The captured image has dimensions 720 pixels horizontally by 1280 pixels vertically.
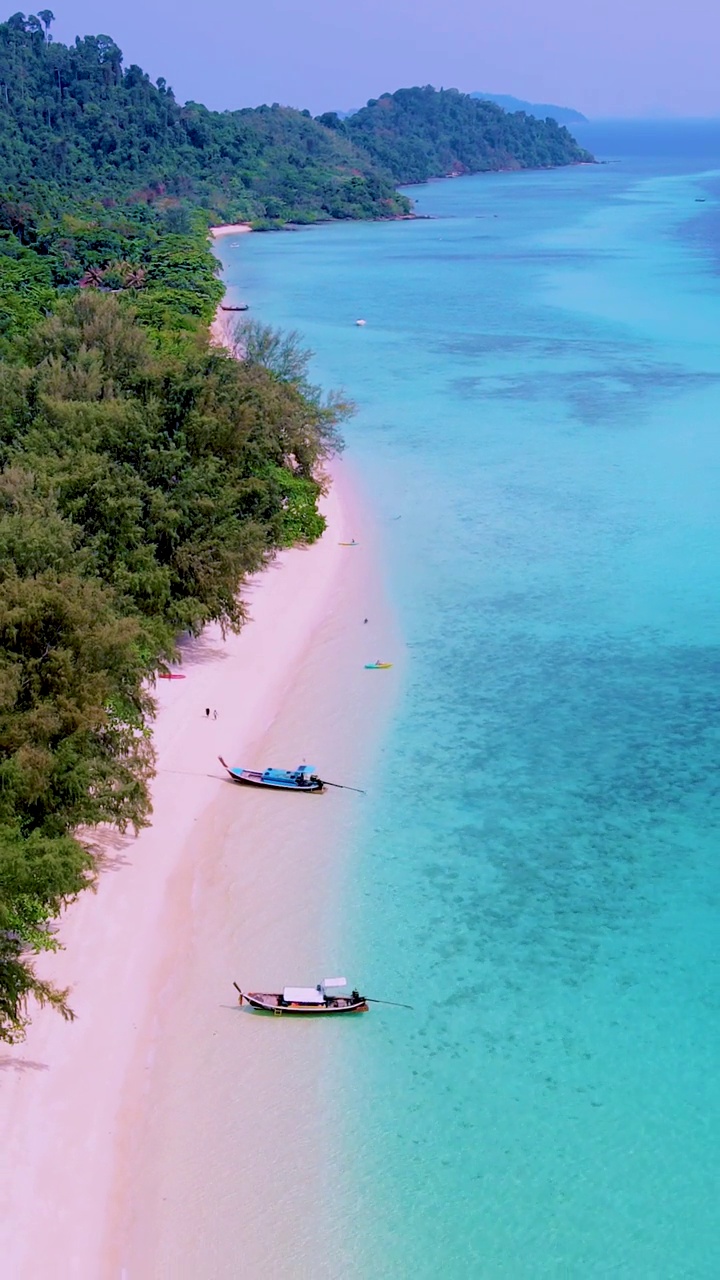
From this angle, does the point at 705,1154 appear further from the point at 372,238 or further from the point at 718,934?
the point at 372,238

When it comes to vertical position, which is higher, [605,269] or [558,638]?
[605,269]

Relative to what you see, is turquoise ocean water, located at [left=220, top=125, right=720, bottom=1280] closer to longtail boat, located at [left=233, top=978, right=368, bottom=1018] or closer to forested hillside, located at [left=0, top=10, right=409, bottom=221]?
longtail boat, located at [left=233, top=978, right=368, bottom=1018]

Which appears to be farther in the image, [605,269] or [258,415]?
[605,269]

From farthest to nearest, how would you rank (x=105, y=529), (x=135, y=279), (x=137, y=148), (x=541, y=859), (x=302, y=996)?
1. (x=137, y=148)
2. (x=135, y=279)
3. (x=105, y=529)
4. (x=541, y=859)
5. (x=302, y=996)

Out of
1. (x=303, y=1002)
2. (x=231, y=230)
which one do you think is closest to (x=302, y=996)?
(x=303, y=1002)

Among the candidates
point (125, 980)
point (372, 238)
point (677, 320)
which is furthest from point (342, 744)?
point (372, 238)

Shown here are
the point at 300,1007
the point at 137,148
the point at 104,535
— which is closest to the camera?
the point at 300,1007

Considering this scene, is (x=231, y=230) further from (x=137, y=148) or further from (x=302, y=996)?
(x=302, y=996)
